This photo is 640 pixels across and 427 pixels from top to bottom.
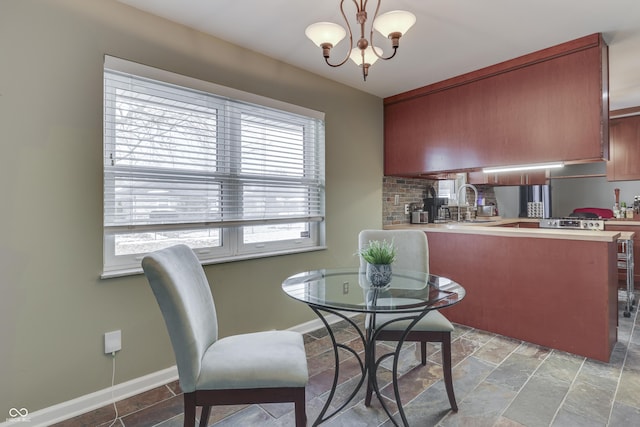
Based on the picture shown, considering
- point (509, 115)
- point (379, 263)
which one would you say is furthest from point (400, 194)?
point (379, 263)

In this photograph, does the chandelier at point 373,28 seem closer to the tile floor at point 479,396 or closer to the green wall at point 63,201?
the green wall at point 63,201

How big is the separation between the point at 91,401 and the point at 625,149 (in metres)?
6.32

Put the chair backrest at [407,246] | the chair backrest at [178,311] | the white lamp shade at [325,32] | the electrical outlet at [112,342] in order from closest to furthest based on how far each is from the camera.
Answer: the chair backrest at [178,311] → the white lamp shade at [325,32] → the electrical outlet at [112,342] → the chair backrest at [407,246]

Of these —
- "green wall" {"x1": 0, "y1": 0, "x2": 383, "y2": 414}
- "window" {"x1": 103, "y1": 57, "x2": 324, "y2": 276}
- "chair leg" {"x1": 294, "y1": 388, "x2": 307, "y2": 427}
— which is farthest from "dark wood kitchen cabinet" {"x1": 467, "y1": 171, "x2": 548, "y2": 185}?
"chair leg" {"x1": 294, "y1": 388, "x2": 307, "y2": 427}

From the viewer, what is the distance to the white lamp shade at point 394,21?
1.55 meters

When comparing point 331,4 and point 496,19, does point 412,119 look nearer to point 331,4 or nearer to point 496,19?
point 496,19

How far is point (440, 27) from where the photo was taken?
2.26m

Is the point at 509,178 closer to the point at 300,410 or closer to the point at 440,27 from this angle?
the point at 440,27

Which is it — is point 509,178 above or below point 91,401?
above

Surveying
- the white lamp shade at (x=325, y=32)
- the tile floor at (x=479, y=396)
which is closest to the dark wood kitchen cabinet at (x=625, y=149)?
the tile floor at (x=479, y=396)

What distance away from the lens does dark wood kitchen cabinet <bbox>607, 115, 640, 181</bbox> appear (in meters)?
4.41

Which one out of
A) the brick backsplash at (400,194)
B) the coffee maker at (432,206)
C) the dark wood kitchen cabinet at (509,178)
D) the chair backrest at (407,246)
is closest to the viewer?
Result: the chair backrest at (407,246)

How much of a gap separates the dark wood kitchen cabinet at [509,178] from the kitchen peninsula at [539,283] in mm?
1945

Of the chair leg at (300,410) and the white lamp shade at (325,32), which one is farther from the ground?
the white lamp shade at (325,32)
